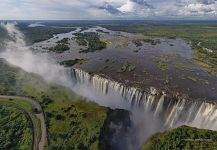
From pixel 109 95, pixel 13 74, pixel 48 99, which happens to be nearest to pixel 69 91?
pixel 48 99

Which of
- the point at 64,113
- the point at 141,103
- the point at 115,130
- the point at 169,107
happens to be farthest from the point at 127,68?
the point at 115,130

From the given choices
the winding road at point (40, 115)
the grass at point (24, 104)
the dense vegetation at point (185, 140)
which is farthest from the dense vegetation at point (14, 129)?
the dense vegetation at point (185, 140)

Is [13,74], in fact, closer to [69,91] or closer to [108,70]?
[69,91]

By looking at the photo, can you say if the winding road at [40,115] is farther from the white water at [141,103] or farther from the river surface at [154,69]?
the river surface at [154,69]

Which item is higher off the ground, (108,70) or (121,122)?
(108,70)

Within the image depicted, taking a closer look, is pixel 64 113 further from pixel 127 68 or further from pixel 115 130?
pixel 127 68
